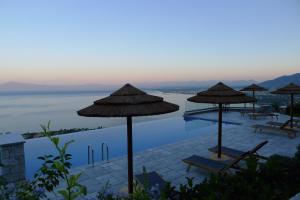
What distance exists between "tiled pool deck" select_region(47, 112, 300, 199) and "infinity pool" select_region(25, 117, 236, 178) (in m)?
1.83

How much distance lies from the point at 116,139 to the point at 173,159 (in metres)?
5.04

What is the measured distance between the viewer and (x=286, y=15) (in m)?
16.2

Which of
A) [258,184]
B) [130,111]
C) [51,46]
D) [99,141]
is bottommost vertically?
[99,141]

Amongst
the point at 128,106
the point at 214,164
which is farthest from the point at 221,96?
the point at 128,106

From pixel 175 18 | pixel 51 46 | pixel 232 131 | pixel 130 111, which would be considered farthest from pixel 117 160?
pixel 51 46

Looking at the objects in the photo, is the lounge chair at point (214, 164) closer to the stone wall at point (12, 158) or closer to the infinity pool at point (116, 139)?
the infinity pool at point (116, 139)

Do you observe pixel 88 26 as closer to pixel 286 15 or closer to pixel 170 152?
pixel 170 152

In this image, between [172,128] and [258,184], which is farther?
[172,128]

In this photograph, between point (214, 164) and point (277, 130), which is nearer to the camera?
point (214, 164)

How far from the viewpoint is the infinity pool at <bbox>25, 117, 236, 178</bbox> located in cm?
924

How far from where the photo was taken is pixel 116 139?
39.1 ft

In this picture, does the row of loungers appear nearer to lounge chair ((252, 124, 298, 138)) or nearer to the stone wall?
the stone wall

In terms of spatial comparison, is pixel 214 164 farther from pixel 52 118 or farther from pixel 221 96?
pixel 52 118

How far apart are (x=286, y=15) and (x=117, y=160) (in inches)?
647
